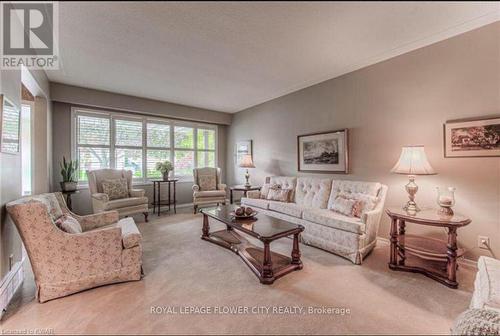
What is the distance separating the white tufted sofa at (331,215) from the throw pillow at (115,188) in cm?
271

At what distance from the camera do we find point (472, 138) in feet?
7.75

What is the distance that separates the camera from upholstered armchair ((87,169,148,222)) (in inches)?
153

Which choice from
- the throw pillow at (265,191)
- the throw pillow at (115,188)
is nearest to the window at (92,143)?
the throw pillow at (115,188)

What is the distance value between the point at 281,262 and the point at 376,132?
237 cm

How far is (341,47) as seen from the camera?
8.89 ft

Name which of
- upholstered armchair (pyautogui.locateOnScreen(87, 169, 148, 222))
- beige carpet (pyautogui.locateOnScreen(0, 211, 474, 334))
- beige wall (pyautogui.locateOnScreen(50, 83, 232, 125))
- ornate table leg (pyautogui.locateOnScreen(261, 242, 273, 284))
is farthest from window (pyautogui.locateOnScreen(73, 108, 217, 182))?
ornate table leg (pyautogui.locateOnScreen(261, 242, 273, 284))

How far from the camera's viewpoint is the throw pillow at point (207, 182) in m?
5.31

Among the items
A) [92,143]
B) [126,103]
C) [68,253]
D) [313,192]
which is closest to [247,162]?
[313,192]

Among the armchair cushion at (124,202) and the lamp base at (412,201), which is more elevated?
the lamp base at (412,201)

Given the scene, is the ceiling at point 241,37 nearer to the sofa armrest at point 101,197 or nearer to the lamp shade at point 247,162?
the lamp shade at point 247,162

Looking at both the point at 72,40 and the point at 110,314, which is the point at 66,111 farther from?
the point at 110,314

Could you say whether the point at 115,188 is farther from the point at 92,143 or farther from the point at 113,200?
the point at 92,143

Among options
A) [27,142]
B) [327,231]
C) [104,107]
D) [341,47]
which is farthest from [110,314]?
[104,107]

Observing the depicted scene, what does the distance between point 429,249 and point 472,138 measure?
1.33 meters
